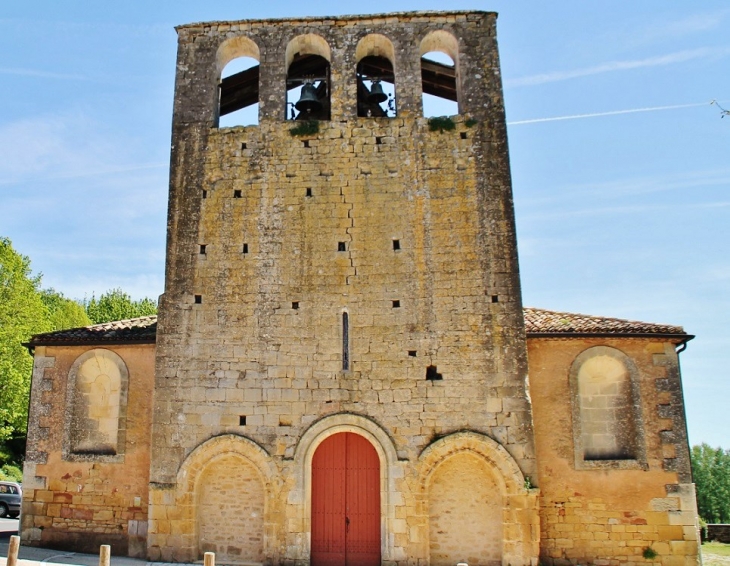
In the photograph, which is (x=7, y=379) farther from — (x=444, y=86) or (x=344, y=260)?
(x=444, y=86)

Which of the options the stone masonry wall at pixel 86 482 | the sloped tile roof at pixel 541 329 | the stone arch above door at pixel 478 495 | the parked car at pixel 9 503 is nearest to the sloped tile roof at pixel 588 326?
the sloped tile roof at pixel 541 329

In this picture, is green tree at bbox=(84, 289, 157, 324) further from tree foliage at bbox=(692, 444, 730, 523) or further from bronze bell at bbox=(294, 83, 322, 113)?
tree foliage at bbox=(692, 444, 730, 523)

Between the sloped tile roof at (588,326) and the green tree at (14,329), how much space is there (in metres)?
18.8

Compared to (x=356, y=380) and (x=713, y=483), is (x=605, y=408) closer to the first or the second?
(x=356, y=380)

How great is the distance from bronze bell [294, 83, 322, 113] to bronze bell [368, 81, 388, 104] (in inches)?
45.6

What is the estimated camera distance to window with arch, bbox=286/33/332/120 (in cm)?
1362

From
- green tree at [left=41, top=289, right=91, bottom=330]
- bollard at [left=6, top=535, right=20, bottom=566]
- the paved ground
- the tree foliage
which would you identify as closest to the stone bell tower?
the paved ground

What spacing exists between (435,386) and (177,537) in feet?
16.9

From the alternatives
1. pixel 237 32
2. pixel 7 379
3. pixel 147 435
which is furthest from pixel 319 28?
pixel 7 379

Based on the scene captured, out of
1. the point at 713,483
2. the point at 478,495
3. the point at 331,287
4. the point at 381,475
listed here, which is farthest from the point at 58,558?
the point at 713,483

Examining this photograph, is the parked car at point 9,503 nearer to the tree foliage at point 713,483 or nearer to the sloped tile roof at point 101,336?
the sloped tile roof at point 101,336

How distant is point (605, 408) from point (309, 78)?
890 cm

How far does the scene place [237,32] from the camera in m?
A: 13.8

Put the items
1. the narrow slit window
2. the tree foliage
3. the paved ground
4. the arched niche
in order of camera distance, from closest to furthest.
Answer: the paved ground → the arched niche → the narrow slit window → the tree foliage
